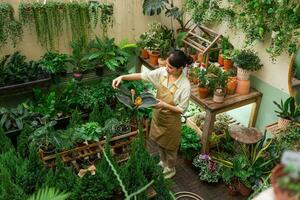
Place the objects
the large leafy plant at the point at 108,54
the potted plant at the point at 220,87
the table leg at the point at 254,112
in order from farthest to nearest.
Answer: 1. the large leafy plant at the point at 108,54
2. the table leg at the point at 254,112
3. the potted plant at the point at 220,87

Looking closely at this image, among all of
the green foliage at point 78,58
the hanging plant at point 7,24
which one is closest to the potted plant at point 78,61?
the green foliage at point 78,58

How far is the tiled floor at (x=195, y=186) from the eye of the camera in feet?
12.7

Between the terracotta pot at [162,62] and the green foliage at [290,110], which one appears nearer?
the green foliage at [290,110]

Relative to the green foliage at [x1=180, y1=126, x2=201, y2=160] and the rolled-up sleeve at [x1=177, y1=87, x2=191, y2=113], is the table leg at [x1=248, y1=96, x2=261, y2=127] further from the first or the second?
the rolled-up sleeve at [x1=177, y1=87, x2=191, y2=113]

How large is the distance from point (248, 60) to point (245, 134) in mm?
1021

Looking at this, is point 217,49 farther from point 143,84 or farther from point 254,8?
point 143,84

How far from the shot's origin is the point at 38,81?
14.3 ft

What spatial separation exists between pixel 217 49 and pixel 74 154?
2.76 meters

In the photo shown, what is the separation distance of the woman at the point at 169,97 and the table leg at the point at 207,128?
0.54 metres

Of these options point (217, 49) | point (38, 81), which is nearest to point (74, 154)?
point (38, 81)

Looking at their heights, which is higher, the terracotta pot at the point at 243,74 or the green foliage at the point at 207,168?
the terracotta pot at the point at 243,74

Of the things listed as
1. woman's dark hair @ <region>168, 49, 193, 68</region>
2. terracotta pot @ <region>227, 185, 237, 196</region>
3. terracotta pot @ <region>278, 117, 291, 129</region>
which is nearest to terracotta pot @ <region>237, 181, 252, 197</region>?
terracotta pot @ <region>227, 185, 237, 196</region>

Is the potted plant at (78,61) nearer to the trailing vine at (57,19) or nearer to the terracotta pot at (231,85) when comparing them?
the trailing vine at (57,19)

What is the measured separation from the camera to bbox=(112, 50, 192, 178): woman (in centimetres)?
330
